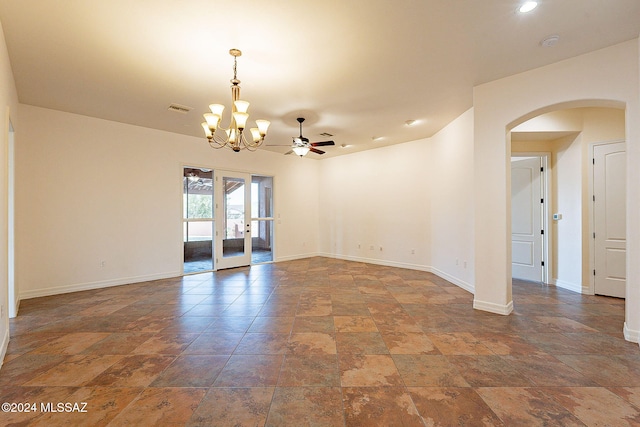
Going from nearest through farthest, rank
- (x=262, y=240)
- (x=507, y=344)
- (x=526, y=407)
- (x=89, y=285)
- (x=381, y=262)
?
(x=526, y=407) < (x=507, y=344) < (x=89, y=285) < (x=381, y=262) < (x=262, y=240)

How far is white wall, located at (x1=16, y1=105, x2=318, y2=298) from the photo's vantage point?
436 centimetres

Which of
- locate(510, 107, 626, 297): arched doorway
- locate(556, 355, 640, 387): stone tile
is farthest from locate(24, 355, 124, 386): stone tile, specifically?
locate(510, 107, 626, 297): arched doorway

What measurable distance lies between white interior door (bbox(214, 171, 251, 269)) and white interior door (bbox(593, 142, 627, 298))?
6965 millimetres

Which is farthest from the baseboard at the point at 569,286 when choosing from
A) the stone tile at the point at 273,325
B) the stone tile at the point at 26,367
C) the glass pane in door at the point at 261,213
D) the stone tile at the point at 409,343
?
the stone tile at the point at 26,367

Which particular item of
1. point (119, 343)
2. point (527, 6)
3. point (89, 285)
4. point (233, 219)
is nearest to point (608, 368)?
point (527, 6)

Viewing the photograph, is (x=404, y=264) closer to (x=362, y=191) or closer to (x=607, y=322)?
(x=362, y=191)

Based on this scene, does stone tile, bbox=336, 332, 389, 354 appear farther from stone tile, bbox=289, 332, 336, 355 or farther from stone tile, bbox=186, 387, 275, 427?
stone tile, bbox=186, 387, 275, 427

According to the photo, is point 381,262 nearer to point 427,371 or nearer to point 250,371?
point 427,371

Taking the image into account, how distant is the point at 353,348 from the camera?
2.65m

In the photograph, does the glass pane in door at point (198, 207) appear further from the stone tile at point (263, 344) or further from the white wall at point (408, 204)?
the stone tile at point (263, 344)

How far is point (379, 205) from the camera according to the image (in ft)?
23.3

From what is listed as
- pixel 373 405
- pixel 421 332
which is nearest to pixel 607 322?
pixel 421 332

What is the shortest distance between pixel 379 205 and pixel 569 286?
4022mm

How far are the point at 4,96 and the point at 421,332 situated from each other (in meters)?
5.15
